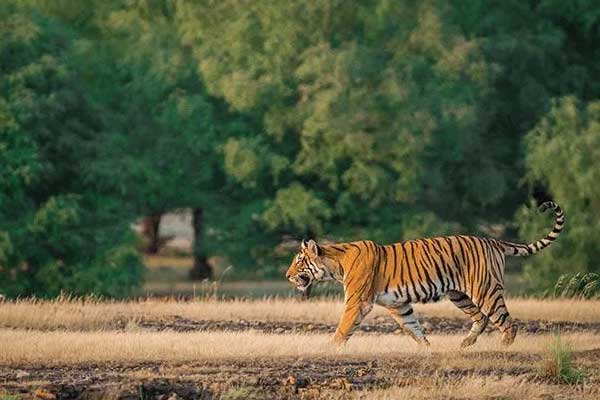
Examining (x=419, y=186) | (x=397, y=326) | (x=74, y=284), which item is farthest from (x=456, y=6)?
(x=397, y=326)

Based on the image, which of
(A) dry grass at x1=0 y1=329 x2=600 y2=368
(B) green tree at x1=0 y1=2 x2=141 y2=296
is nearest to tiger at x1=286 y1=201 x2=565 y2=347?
(A) dry grass at x1=0 y1=329 x2=600 y2=368

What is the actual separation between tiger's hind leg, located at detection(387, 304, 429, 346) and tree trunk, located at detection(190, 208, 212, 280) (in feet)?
79.0

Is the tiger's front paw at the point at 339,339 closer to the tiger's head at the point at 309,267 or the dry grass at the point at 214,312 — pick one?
the tiger's head at the point at 309,267

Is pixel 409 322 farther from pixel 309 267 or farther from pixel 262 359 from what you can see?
pixel 262 359

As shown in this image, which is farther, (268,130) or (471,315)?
(268,130)

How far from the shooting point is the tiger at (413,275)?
20734mm

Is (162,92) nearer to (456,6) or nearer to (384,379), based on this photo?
(456,6)

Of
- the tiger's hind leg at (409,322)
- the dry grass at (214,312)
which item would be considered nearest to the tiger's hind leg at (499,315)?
the tiger's hind leg at (409,322)

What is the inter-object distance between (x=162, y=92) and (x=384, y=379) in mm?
26721

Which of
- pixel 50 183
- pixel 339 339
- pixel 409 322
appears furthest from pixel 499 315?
pixel 50 183

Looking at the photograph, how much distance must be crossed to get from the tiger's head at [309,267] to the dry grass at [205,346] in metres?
0.73

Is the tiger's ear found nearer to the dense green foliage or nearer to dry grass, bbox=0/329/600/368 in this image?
dry grass, bbox=0/329/600/368

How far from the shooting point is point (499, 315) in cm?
2106

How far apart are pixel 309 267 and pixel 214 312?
5.19 m
